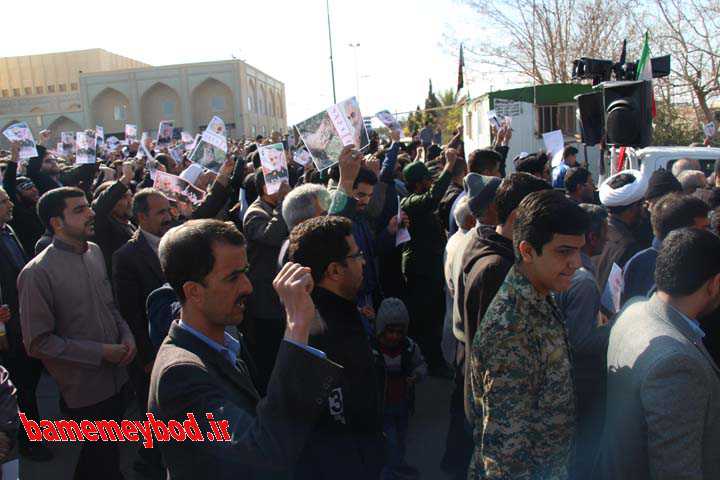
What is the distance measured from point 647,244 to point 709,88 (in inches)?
592

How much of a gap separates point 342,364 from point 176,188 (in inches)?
165

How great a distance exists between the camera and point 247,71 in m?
62.4

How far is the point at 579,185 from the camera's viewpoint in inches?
245

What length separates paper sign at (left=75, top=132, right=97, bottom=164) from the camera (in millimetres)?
9383

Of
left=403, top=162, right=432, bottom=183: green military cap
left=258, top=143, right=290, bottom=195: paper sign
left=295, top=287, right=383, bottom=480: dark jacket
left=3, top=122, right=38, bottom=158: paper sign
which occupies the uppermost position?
left=3, top=122, right=38, bottom=158: paper sign

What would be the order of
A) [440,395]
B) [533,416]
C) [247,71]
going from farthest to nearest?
[247,71]
[440,395]
[533,416]

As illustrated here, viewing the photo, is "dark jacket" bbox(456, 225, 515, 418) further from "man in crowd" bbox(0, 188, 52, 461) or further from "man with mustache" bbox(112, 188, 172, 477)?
"man in crowd" bbox(0, 188, 52, 461)

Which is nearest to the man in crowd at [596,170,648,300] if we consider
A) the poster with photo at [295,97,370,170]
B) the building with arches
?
the poster with photo at [295,97,370,170]

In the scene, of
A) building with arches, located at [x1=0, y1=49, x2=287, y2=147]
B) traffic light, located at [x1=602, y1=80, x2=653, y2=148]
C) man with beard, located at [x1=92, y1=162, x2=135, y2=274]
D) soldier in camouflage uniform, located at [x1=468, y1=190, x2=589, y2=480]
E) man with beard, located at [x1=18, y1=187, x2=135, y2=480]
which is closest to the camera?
soldier in camouflage uniform, located at [x1=468, y1=190, x2=589, y2=480]

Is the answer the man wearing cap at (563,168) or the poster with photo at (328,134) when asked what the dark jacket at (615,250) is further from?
the man wearing cap at (563,168)

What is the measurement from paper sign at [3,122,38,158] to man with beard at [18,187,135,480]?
5.21 m

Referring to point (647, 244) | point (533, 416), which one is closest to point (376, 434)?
point (533, 416)

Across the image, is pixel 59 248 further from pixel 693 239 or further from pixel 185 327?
pixel 693 239

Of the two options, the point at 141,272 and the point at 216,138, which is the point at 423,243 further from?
the point at 141,272
